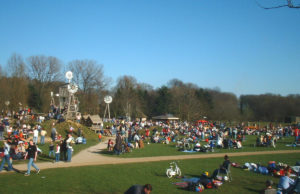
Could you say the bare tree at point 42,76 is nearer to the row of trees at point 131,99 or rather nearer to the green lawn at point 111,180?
the row of trees at point 131,99

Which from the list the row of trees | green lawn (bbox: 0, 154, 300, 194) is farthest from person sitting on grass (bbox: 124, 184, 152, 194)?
the row of trees

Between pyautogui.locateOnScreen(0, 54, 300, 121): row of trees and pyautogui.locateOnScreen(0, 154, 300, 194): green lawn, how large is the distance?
31734 millimetres

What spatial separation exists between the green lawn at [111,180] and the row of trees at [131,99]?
3173cm

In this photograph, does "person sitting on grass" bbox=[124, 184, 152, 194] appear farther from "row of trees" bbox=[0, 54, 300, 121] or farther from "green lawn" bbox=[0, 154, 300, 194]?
"row of trees" bbox=[0, 54, 300, 121]

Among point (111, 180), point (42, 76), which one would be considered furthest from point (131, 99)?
point (111, 180)

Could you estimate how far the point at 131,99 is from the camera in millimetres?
65438

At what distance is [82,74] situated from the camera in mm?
59781

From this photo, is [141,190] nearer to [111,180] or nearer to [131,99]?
[111,180]

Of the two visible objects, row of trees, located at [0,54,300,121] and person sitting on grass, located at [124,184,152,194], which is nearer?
person sitting on grass, located at [124,184,152,194]

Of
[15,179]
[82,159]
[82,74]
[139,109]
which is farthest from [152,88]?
[15,179]

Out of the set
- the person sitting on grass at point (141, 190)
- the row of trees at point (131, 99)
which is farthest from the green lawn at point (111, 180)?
the row of trees at point (131, 99)

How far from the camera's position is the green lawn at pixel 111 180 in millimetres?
9961

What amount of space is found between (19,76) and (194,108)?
35.4m

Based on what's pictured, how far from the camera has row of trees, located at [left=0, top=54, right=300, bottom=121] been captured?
50831mm
